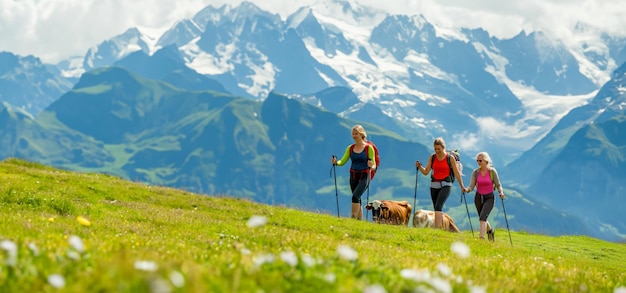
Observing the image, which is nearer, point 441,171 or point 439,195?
point 441,171

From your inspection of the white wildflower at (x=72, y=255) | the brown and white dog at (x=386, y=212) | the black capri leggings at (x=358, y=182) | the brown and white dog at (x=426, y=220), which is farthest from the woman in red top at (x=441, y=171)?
the white wildflower at (x=72, y=255)

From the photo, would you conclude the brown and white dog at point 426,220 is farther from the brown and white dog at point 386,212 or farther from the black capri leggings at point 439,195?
the black capri leggings at point 439,195

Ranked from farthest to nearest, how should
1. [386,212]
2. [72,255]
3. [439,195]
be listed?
[386,212] → [439,195] → [72,255]

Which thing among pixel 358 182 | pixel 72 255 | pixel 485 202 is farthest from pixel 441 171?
pixel 72 255

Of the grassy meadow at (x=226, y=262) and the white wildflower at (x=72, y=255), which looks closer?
the grassy meadow at (x=226, y=262)

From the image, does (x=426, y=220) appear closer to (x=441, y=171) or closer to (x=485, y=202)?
(x=441, y=171)

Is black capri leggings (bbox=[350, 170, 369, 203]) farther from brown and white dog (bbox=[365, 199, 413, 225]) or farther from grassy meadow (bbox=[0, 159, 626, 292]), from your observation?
grassy meadow (bbox=[0, 159, 626, 292])

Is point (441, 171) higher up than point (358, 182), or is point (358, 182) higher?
point (441, 171)

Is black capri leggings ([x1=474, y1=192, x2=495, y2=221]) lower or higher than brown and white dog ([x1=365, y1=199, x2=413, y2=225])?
higher

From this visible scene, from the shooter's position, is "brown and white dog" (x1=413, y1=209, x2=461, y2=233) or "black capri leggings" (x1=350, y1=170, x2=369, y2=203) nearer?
"black capri leggings" (x1=350, y1=170, x2=369, y2=203)

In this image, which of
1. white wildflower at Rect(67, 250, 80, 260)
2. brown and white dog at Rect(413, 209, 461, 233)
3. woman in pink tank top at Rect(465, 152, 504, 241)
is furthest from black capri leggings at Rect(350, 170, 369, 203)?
white wildflower at Rect(67, 250, 80, 260)

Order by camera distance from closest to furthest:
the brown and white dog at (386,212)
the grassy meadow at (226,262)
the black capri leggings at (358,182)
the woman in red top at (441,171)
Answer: the grassy meadow at (226,262)
the woman in red top at (441,171)
the black capri leggings at (358,182)
the brown and white dog at (386,212)

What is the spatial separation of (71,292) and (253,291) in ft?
4.39

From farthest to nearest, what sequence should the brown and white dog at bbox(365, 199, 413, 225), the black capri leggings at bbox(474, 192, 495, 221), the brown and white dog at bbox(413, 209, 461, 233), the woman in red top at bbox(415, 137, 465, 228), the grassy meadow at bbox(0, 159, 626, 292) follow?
1. the brown and white dog at bbox(413, 209, 461, 233)
2. the brown and white dog at bbox(365, 199, 413, 225)
3. the woman in red top at bbox(415, 137, 465, 228)
4. the black capri leggings at bbox(474, 192, 495, 221)
5. the grassy meadow at bbox(0, 159, 626, 292)
